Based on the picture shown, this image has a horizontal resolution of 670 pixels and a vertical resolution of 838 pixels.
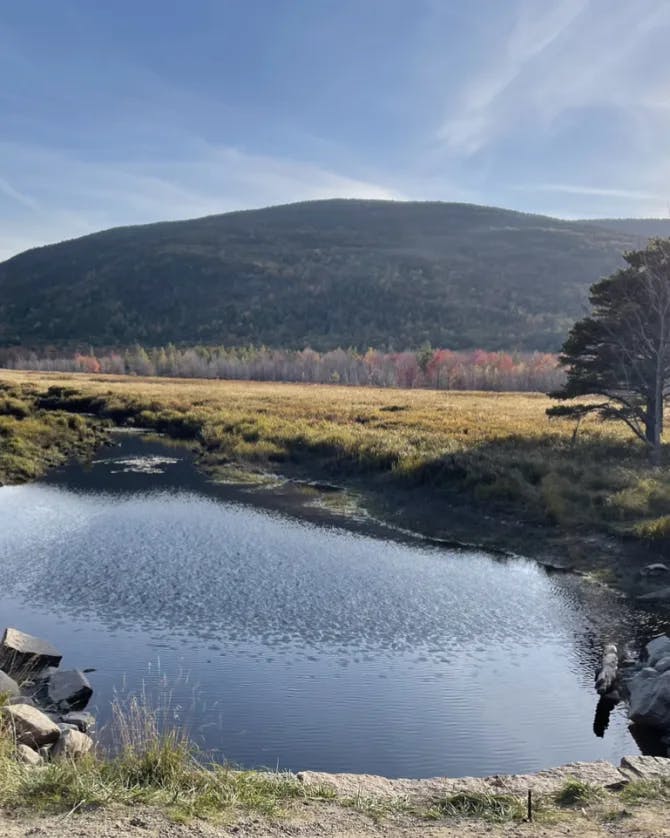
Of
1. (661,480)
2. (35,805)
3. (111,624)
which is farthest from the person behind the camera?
(661,480)

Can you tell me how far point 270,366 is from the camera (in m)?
140

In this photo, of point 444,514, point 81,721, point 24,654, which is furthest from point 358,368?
point 81,721

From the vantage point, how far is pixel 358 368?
438ft

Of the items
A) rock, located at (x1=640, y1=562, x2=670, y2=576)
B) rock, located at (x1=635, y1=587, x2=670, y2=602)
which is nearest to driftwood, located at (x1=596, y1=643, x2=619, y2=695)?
rock, located at (x1=635, y1=587, x2=670, y2=602)

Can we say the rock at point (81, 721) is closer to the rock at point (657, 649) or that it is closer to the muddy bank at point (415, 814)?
the muddy bank at point (415, 814)

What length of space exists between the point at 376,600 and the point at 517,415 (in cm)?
3846

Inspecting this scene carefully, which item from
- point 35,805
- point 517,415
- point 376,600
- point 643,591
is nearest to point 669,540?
point 643,591

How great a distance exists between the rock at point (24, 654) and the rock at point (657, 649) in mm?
12380

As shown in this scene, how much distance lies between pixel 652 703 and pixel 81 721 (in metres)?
10.2

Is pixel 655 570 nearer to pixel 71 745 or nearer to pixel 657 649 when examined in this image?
pixel 657 649

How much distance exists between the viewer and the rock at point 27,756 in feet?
36.0

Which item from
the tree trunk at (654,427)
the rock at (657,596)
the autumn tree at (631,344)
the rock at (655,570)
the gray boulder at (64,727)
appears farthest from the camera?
the autumn tree at (631,344)

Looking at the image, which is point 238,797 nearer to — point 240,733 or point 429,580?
point 240,733

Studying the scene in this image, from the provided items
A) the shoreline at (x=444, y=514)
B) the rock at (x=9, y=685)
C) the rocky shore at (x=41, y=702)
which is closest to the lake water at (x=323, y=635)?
the rocky shore at (x=41, y=702)
